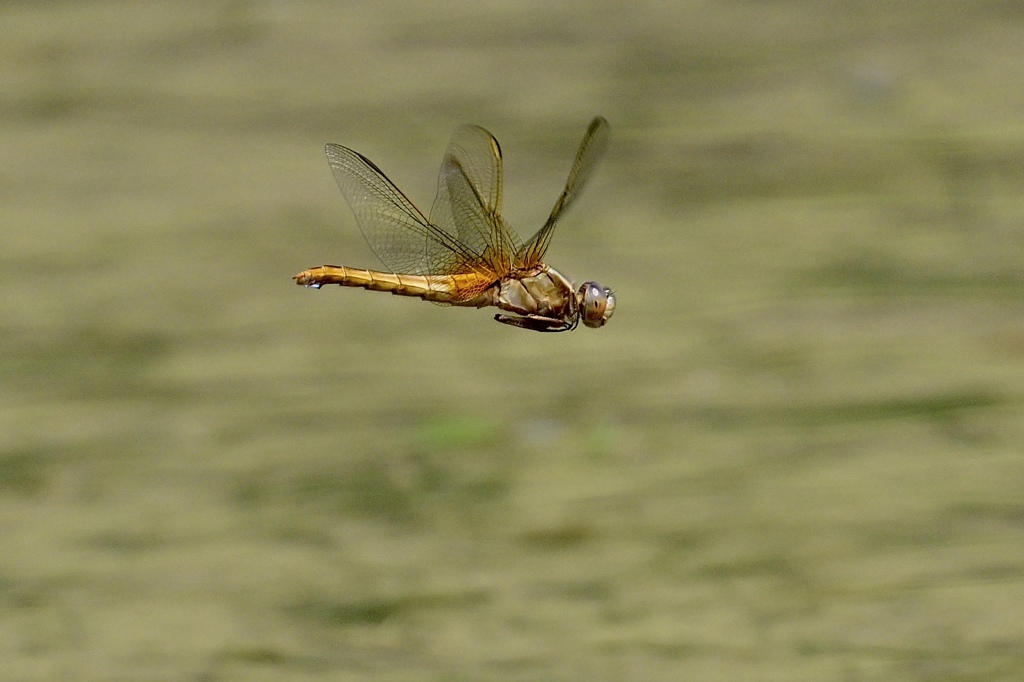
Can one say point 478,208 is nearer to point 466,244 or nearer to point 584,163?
point 466,244

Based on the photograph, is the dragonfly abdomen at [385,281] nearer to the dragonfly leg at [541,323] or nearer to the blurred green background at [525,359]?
the dragonfly leg at [541,323]

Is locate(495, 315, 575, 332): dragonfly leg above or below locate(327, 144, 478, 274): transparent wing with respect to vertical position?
below

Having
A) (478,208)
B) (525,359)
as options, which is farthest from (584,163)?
(525,359)

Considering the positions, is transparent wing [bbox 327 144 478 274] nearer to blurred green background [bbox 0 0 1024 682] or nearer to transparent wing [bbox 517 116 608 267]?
transparent wing [bbox 517 116 608 267]

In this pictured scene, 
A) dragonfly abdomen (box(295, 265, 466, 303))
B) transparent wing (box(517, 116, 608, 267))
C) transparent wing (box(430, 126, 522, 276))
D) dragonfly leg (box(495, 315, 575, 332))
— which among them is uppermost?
transparent wing (box(430, 126, 522, 276))

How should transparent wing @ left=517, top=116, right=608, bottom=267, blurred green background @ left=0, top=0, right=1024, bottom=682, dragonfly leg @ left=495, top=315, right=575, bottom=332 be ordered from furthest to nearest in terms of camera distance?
blurred green background @ left=0, top=0, right=1024, bottom=682 < dragonfly leg @ left=495, top=315, right=575, bottom=332 < transparent wing @ left=517, top=116, right=608, bottom=267

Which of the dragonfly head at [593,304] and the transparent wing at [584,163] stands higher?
the transparent wing at [584,163]

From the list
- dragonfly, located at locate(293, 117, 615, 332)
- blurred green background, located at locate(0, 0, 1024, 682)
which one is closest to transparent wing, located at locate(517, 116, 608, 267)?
dragonfly, located at locate(293, 117, 615, 332)

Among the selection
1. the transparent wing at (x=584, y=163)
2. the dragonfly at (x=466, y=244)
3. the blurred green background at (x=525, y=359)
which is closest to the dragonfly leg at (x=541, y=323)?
the dragonfly at (x=466, y=244)
